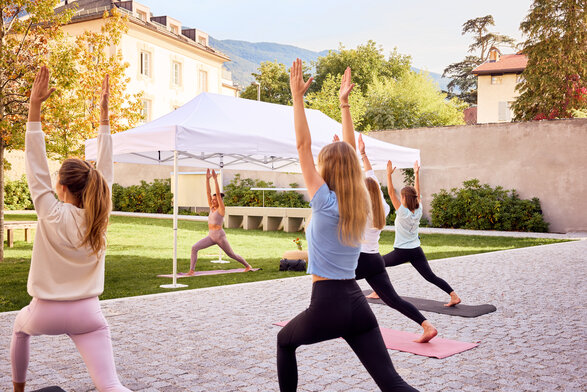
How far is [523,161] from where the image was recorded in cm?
2070

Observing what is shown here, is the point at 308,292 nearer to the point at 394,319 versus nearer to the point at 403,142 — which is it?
the point at 394,319

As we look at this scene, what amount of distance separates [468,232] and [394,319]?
1408 cm

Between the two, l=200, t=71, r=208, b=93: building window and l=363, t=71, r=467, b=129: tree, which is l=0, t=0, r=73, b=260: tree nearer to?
l=363, t=71, r=467, b=129: tree

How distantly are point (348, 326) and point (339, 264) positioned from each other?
31 centimetres

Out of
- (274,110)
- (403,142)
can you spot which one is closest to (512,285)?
(274,110)

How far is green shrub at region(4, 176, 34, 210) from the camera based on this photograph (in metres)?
28.2

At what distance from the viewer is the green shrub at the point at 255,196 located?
25047 mm

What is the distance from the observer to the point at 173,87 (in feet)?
124

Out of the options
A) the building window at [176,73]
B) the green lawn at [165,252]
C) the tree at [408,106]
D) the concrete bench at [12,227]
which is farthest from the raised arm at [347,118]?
the building window at [176,73]

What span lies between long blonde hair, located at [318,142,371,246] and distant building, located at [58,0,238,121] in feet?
101

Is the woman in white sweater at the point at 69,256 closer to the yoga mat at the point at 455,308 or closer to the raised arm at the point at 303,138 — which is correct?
the raised arm at the point at 303,138

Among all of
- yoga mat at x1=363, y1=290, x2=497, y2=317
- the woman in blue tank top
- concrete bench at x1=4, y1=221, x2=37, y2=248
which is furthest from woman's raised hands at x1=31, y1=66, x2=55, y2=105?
concrete bench at x1=4, y1=221, x2=37, y2=248

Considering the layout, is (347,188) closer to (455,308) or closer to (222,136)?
(455,308)

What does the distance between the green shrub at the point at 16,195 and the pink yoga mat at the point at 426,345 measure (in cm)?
2595
